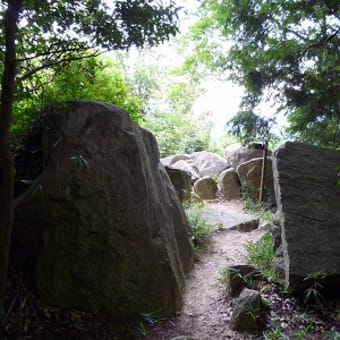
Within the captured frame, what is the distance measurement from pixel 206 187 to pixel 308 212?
18.4ft

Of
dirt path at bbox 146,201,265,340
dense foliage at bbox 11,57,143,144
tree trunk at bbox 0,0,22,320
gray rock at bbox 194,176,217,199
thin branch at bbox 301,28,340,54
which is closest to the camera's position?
tree trunk at bbox 0,0,22,320

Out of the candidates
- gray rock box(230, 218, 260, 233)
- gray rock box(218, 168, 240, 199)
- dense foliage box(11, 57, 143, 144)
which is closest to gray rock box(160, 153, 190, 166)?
gray rock box(218, 168, 240, 199)

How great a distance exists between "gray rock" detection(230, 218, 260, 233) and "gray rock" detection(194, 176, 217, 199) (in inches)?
115

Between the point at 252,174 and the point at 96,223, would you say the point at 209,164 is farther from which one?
the point at 96,223

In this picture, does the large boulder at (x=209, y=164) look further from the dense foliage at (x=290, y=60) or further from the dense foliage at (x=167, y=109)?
the dense foliage at (x=290, y=60)

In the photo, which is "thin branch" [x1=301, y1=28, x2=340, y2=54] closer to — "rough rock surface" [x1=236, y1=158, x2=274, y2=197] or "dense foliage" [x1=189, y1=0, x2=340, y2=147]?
"dense foliage" [x1=189, y1=0, x2=340, y2=147]

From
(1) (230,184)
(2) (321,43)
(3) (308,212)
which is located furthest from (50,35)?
(1) (230,184)

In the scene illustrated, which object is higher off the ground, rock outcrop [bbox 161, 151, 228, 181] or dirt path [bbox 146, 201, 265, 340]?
rock outcrop [bbox 161, 151, 228, 181]

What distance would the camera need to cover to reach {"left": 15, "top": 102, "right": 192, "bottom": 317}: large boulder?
3023 mm

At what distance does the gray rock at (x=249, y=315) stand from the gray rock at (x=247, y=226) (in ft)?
10.3

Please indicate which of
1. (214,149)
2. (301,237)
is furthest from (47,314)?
(214,149)

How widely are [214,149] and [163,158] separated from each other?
7.40 feet

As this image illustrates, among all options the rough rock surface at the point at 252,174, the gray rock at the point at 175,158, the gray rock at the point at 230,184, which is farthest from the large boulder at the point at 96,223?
the gray rock at the point at 175,158

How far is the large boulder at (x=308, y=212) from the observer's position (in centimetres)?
346
